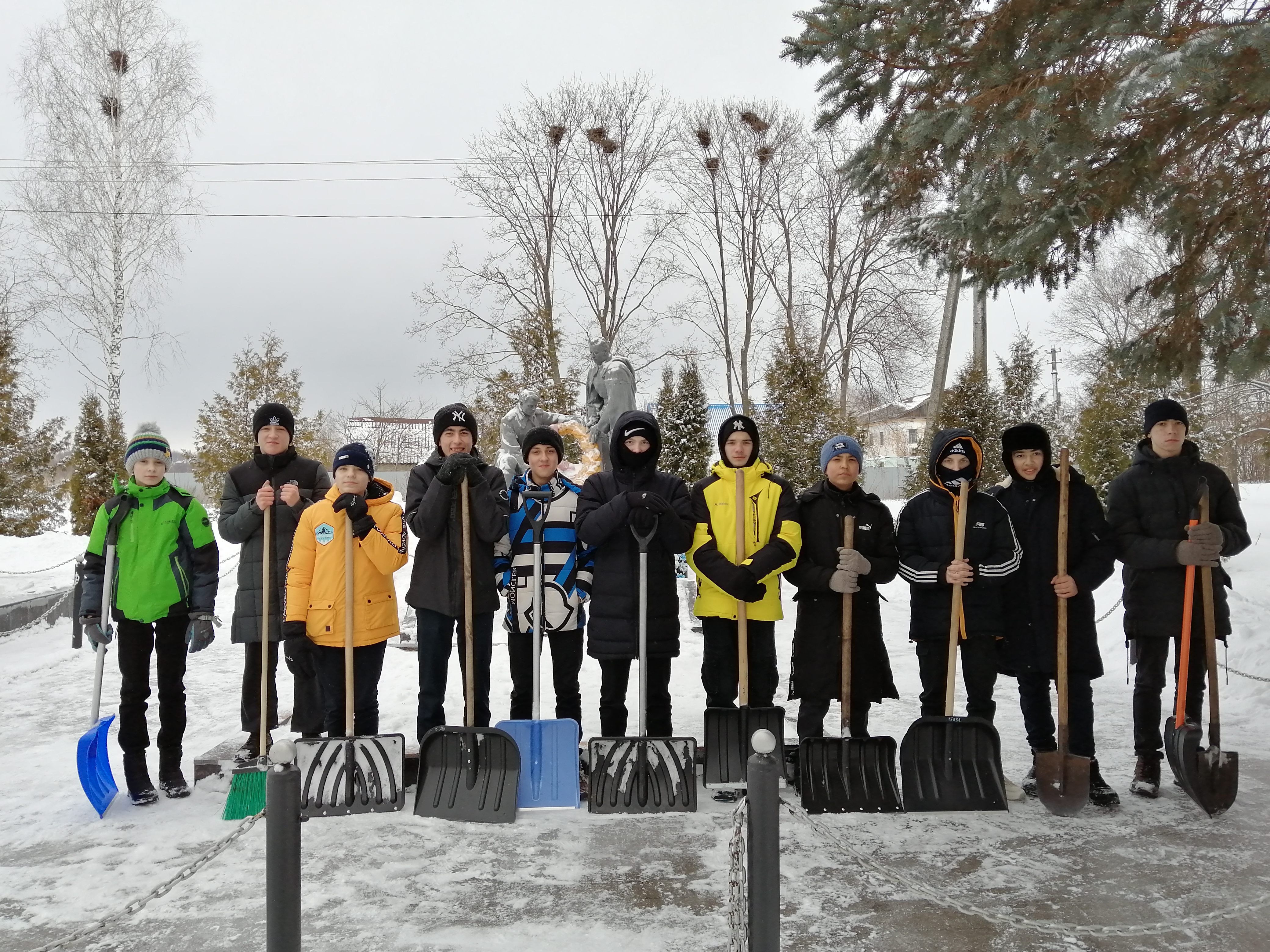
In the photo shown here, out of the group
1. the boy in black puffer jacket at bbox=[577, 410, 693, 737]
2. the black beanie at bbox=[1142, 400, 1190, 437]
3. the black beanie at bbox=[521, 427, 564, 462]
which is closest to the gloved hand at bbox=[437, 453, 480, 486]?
the black beanie at bbox=[521, 427, 564, 462]

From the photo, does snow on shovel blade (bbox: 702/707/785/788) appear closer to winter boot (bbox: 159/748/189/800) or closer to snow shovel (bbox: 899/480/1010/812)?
snow shovel (bbox: 899/480/1010/812)

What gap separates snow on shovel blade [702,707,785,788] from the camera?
4223 millimetres

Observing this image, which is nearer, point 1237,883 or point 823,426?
point 1237,883

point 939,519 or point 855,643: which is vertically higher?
point 939,519

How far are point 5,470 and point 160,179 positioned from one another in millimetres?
10553

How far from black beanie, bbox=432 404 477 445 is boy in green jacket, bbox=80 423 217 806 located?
1.22 m

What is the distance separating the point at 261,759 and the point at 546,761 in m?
1.37

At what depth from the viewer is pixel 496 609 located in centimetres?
462

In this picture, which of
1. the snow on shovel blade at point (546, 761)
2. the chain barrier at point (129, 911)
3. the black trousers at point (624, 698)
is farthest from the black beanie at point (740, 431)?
the chain barrier at point (129, 911)

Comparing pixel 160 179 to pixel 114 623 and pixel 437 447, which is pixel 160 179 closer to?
pixel 114 623

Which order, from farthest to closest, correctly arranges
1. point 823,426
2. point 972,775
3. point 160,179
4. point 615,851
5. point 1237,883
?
point 160,179, point 823,426, point 972,775, point 615,851, point 1237,883

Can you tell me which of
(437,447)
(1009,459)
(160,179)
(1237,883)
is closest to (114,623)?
(437,447)

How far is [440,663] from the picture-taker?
4.51 m

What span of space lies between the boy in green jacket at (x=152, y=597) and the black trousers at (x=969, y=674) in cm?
350
